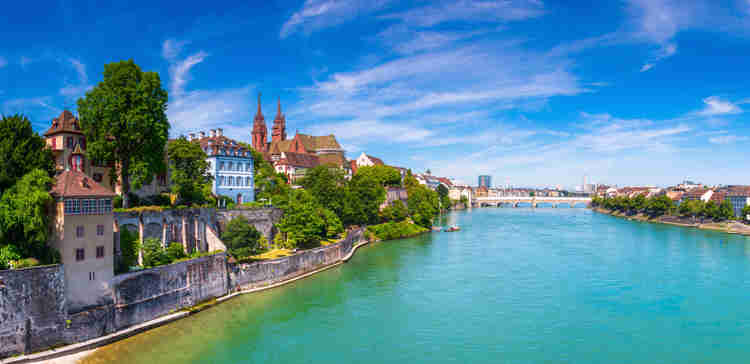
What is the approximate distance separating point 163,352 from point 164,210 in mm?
10382

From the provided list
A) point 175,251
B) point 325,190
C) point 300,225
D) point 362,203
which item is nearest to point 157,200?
point 175,251

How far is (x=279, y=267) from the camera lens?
98.4 feet

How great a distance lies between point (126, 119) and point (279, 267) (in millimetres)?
Result: 13129

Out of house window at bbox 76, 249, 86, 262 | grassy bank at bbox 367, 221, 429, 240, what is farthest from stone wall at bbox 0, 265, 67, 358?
grassy bank at bbox 367, 221, 429, 240

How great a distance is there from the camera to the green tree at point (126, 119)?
24.0 metres

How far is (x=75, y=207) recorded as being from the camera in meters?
18.9

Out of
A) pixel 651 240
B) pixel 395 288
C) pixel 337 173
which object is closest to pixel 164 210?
pixel 395 288

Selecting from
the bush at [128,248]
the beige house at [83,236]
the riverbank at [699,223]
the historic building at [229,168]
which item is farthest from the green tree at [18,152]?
the riverbank at [699,223]

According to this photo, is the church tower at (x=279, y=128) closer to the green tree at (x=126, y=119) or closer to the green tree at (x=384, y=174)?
the green tree at (x=384, y=174)

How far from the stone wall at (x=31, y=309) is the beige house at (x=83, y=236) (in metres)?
0.71

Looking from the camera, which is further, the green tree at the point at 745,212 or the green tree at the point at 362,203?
the green tree at the point at 745,212

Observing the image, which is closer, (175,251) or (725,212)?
(175,251)

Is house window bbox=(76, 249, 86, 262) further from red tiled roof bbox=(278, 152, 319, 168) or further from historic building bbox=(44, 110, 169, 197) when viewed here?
red tiled roof bbox=(278, 152, 319, 168)

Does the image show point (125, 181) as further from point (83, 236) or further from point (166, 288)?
point (166, 288)
